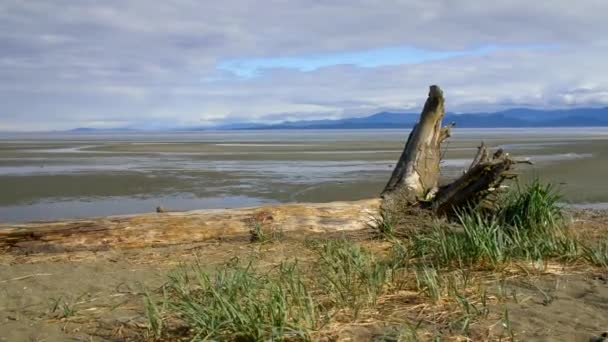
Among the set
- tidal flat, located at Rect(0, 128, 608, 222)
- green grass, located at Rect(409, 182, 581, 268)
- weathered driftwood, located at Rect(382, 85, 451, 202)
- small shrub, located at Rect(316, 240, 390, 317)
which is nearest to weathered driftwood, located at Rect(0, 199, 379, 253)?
weathered driftwood, located at Rect(382, 85, 451, 202)

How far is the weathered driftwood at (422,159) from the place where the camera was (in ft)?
28.6

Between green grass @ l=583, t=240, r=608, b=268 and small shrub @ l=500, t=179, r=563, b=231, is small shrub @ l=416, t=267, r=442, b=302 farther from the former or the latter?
small shrub @ l=500, t=179, r=563, b=231

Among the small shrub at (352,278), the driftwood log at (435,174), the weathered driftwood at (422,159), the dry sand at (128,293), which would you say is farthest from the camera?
the weathered driftwood at (422,159)

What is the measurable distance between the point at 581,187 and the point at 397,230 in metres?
10.2

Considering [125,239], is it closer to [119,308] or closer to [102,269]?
[102,269]

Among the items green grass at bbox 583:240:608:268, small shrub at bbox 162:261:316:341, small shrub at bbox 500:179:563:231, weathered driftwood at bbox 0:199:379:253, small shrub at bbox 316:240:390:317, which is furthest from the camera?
weathered driftwood at bbox 0:199:379:253

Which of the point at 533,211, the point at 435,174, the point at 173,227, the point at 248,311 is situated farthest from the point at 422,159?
the point at 248,311

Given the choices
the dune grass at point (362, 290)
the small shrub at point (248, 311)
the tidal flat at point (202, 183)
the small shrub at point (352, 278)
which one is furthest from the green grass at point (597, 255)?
the tidal flat at point (202, 183)

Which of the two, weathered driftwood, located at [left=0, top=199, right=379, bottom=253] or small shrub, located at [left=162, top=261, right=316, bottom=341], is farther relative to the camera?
weathered driftwood, located at [left=0, top=199, right=379, bottom=253]

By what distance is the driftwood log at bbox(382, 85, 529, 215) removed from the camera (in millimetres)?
7691

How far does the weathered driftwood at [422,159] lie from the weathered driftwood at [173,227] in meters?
0.59

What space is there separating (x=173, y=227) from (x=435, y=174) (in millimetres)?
3993

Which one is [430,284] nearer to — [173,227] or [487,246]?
[487,246]

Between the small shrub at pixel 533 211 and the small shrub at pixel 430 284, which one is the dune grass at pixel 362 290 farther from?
the small shrub at pixel 533 211
